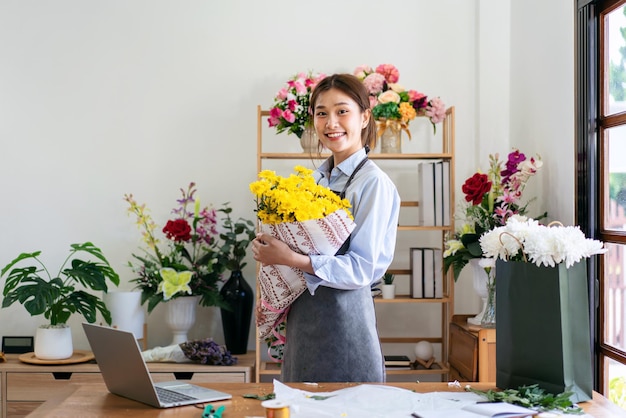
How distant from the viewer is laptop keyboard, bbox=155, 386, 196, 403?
69.3 inches

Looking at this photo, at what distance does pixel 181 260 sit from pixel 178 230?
21 centimetres

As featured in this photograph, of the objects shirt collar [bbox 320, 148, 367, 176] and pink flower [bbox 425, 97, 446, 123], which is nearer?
shirt collar [bbox 320, 148, 367, 176]

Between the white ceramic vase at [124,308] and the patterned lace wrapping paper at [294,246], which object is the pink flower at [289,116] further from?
the patterned lace wrapping paper at [294,246]

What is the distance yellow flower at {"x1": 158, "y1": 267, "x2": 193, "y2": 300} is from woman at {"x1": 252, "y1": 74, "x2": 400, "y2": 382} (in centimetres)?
149

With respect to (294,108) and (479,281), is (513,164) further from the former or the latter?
(294,108)

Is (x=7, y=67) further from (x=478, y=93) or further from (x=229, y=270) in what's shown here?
(x=478, y=93)

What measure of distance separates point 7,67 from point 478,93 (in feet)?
8.28

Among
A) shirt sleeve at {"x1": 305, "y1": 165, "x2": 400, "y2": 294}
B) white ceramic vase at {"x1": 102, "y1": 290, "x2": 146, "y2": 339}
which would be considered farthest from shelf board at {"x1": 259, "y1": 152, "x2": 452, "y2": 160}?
shirt sleeve at {"x1": 305, "y1": 165, "x2": 400, "y2": 294}

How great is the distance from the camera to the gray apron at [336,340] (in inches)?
87.3

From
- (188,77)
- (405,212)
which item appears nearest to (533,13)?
(405,212)

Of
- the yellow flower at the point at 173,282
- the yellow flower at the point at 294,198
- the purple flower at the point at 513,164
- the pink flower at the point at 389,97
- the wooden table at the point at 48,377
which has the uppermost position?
the pink flower at the point at 389,97

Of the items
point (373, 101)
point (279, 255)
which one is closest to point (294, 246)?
point (279, 255)

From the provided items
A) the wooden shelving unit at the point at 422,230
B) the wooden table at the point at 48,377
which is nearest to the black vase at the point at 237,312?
the wooden shelving unit at the point at 422,230

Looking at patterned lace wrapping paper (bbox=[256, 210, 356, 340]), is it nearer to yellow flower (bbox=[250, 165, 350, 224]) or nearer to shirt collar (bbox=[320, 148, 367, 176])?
yellow flower (bbox=[250, 165, 350, 224])
